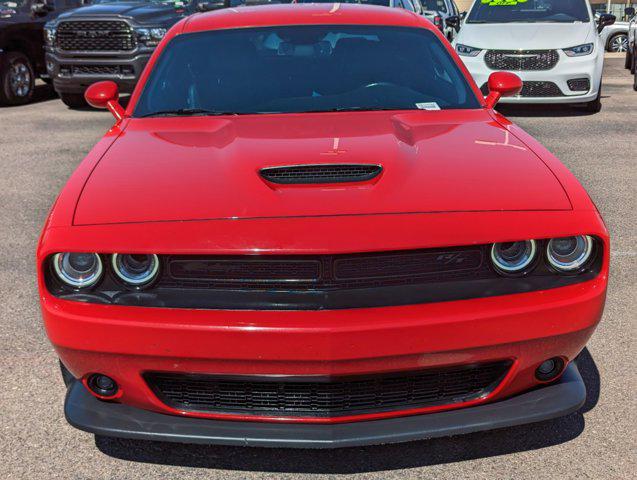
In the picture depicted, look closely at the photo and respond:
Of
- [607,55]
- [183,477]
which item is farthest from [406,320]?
[607,55]

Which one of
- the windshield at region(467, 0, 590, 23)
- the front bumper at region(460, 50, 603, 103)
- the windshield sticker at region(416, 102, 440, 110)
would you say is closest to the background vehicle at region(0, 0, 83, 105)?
the windshield at region(467, 0, 590, 23)

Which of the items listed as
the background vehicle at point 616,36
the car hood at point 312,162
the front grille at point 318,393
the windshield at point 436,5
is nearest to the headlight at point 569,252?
the car hood at point 312,162

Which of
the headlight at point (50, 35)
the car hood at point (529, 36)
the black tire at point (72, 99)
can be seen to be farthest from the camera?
the black tire at point (72, 99)

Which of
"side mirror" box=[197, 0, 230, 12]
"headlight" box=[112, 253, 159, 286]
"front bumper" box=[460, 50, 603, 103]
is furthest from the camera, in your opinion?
"side mirror" box=[197, 0, 230, 12]

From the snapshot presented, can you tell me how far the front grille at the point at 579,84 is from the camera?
10623 mm

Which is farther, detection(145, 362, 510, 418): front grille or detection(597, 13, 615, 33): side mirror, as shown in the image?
detection(597, 13, 615, 33): side mirror

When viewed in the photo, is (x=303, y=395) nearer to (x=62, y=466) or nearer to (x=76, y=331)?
(x=76, y=331)

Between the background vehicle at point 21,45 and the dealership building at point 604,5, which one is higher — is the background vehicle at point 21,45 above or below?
above

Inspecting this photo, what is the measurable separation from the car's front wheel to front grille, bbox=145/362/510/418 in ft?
69.8

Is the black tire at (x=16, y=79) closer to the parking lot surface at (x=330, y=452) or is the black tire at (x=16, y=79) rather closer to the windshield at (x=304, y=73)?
the parking lot surface at (x=330, y=452)

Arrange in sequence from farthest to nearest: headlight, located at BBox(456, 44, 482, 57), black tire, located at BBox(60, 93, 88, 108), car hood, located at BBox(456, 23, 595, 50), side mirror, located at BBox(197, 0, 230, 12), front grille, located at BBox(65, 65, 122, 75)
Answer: side mirror, located at BBox(197, 0, 230, 12), black tire, located at BBox(60, 93, 88, 108), front grille, located at BBox(65, 65, 122, 75), headlight, located at BBox(456, 44, 482, 57), car hood, located at BBox(456, 23, 595, 50)

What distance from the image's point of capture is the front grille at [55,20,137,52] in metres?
11.5

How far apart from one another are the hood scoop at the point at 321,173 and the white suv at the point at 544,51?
306 inches

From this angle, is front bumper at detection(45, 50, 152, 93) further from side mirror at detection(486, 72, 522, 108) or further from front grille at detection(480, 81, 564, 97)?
side mirror at detection(486, 72, 522, 108)
